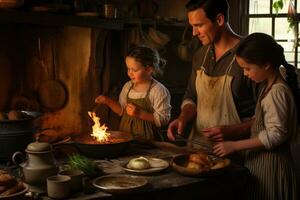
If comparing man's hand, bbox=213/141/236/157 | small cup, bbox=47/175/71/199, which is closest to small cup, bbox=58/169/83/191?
small cup, bbox=47/175/71/199

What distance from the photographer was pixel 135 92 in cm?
352

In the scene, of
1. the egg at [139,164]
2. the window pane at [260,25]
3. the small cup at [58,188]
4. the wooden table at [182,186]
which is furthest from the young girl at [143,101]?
the window pane at [260,25]

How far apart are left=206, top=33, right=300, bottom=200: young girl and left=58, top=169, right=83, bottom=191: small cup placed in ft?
2.56

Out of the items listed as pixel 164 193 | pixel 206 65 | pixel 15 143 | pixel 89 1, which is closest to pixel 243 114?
pixel 206 65

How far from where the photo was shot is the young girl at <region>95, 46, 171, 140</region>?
3.35m

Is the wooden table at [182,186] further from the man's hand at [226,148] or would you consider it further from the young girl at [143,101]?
the young girl at [143,101]

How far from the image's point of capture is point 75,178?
2107 mm

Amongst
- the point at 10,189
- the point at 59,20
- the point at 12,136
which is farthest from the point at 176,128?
the point at 59,20

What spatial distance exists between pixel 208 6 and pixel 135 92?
0.95 m

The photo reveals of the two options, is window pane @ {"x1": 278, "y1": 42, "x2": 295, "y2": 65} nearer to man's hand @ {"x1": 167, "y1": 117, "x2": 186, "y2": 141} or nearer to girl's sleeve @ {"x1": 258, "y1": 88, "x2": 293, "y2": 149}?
man's hand @ {"x1": 167, "y1": 117, "x2": 186, "y2": 141}

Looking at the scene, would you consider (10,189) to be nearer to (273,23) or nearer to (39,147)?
(39,147)

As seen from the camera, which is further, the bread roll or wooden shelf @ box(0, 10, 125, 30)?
wooden shelf @ box(0, 10, 125, 30)

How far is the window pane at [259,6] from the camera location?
5652 millimetres

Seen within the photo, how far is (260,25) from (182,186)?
12.8ft
